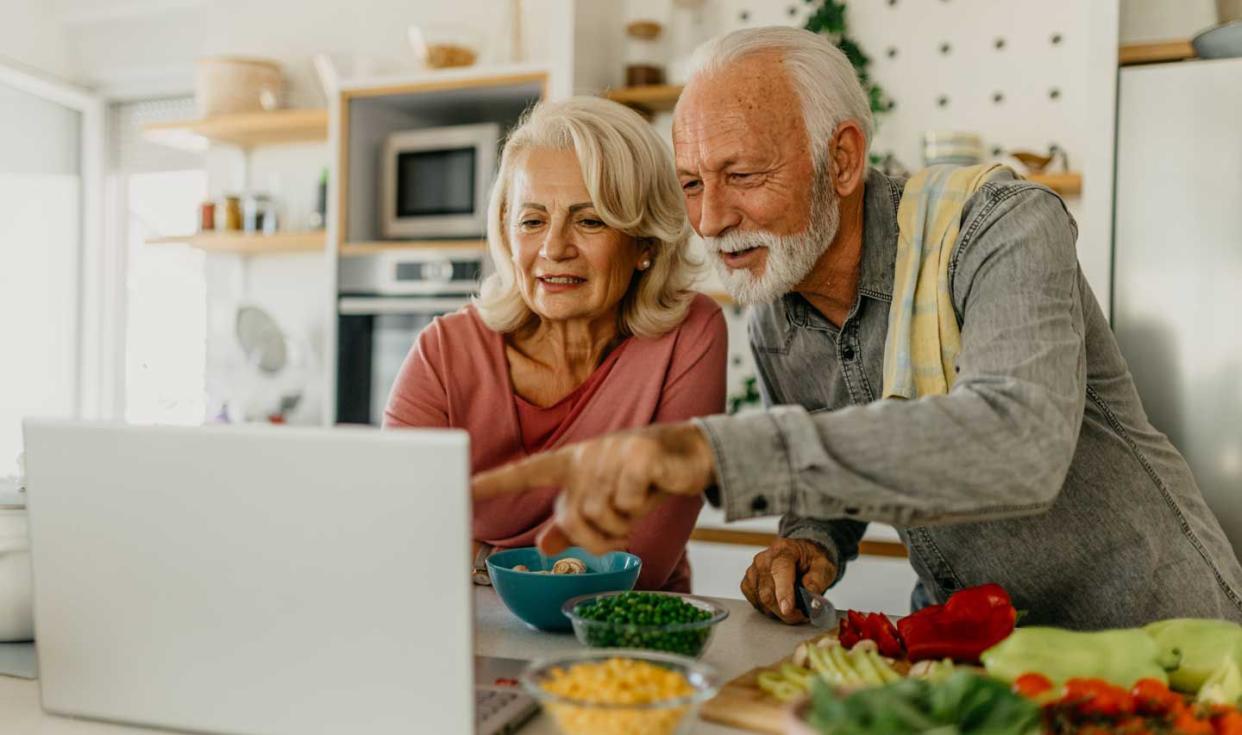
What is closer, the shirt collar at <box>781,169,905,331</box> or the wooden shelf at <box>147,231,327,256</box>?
the shirt collar at <box>781,169,905,331</box>

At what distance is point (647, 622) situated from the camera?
1.06m

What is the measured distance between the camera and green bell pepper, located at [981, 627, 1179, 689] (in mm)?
944

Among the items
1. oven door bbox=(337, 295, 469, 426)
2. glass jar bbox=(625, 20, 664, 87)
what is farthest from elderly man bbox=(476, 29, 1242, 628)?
oven door bbox=(337, 295, 469, 426)

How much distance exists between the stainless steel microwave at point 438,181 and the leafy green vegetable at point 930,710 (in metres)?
2.69

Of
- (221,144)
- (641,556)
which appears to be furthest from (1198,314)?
(221,144)

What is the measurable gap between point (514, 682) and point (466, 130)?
102 inches

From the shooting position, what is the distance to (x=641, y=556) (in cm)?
153

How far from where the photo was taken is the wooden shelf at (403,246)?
10.8 feet

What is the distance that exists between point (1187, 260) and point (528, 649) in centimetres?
195

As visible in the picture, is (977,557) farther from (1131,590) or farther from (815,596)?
(815,596)

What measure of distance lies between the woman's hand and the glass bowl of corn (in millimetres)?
101

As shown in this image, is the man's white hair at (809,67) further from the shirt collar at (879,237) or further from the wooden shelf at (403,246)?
the wooden shelf at (403,246)

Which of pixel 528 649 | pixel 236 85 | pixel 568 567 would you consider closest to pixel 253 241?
pixel 236 85

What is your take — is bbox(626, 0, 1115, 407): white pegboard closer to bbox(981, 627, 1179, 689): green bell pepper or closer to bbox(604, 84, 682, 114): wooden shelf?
bbox(604, 84, 682, 114): wooden shelf
